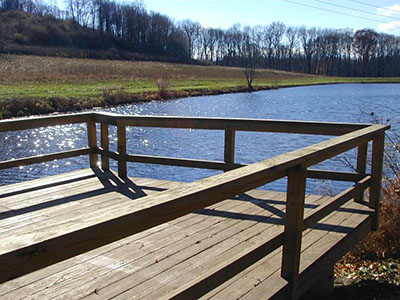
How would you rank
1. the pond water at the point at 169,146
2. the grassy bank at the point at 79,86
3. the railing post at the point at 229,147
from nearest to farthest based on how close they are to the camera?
1. the railing post at the point at 229,147
2. the pond water at the point at 169,146
3. the grassy bank at the point at 79,86

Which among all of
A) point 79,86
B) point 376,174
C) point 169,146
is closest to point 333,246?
point 376,174

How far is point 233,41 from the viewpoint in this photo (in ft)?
368

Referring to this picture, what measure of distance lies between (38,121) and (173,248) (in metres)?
2.88

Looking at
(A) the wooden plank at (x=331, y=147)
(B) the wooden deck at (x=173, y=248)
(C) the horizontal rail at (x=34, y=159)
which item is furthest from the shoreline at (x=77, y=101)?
(A) the wooden plank at (x=331, y=147)

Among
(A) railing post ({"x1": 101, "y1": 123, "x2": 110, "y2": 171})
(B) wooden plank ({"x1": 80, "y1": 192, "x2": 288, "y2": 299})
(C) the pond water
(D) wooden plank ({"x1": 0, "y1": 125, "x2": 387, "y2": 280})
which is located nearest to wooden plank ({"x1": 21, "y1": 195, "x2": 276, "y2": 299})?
(B) wooden plank ({"x1": 80, "y1": 192, "x2": 288, "y2": 299})

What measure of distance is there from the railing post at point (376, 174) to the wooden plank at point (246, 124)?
0.77 ft

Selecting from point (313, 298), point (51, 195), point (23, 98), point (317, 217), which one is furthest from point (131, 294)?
point (23, 98)

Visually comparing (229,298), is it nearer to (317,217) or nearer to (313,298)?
(317,217)

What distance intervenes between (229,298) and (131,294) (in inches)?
25.0

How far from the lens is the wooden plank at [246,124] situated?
4.57 meters

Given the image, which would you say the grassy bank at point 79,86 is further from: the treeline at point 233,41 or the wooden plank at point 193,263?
the treeline at point 233,41

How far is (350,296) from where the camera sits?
4.70m

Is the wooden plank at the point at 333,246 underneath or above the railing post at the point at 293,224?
underneath

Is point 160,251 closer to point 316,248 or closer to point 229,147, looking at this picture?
point 316,248
